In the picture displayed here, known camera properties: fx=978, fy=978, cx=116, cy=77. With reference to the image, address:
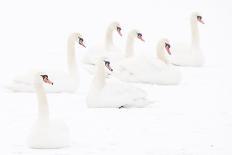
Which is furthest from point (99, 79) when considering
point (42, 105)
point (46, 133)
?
point (46, 133)

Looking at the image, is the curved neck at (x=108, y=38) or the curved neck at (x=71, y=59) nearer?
the curved neck at (x=71, y=59)

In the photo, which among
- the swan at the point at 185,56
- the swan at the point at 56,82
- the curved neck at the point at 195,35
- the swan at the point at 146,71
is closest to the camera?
the swan at the point at 56,82

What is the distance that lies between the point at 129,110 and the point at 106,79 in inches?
32.1

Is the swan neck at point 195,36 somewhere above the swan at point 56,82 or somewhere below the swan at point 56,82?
→ above

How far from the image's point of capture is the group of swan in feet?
36.8

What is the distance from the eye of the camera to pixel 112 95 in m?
13.5

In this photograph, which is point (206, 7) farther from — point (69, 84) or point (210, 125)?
point (210, 125)

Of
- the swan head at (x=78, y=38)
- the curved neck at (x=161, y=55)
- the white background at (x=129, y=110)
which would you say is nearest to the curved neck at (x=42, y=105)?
the white background at (x=129, y=110)

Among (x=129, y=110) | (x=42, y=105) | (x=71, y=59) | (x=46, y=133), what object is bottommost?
(x=46, y=133)

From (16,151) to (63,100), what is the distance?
10.2 feet

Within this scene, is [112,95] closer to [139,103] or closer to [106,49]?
[139,103]

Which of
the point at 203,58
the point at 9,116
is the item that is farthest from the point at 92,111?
the point at 203,58

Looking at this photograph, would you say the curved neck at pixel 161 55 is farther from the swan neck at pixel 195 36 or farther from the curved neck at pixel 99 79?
the curved neck at pixel 99 79

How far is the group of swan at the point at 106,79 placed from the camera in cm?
1123
